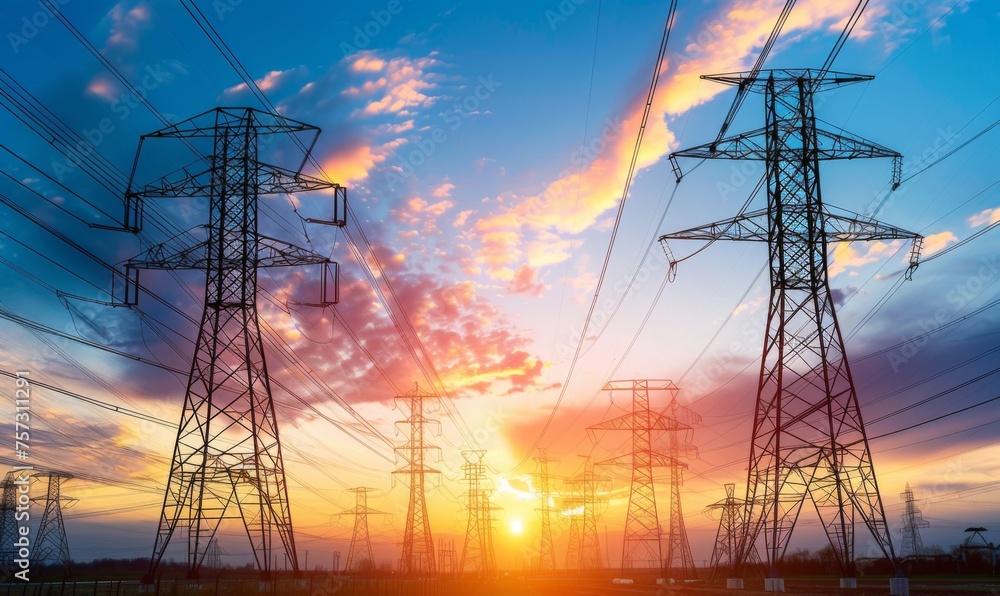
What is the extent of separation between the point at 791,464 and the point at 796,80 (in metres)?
20.0

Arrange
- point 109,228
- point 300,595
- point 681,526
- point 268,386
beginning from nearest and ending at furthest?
point 109,228
point 268,386
point 300,595
point 681,526

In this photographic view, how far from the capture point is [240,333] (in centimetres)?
3312

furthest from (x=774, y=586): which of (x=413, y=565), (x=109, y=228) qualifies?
(x=413, y=565)

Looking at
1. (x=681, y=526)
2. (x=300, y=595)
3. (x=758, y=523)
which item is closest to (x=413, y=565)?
(x=681, y=526)

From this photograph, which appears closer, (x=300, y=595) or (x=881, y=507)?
(x=881, y=507)

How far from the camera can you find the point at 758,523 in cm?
3806

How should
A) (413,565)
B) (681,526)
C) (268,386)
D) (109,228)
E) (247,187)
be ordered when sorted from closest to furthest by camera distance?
1. (109,228)
2. (268,386)
3. (247,187)
4. (413,565)
5. (681,526)

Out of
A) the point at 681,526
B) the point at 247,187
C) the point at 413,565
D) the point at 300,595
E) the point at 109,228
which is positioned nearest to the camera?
the point at 109,228

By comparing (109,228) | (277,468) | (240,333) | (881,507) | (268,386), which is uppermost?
(109,228)

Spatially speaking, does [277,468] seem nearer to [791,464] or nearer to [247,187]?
[247,187]

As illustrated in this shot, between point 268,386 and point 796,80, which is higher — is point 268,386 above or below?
below

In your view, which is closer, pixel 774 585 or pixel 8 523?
pixel 774 585

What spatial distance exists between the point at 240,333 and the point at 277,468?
19.8ft

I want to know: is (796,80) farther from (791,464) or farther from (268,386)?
(268,386)
